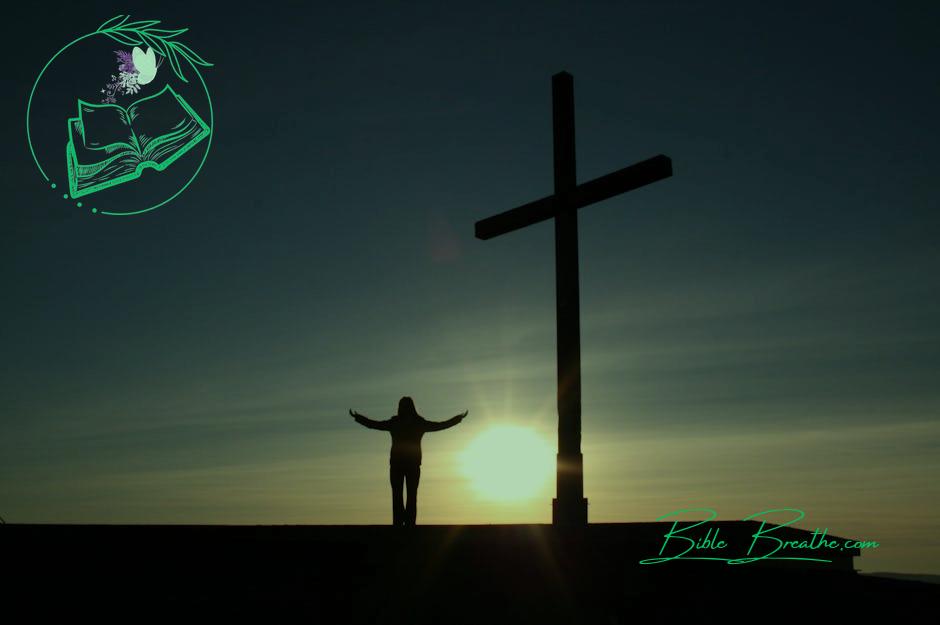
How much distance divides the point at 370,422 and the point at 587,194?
14.7 ft

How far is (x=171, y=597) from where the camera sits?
8.69 meters

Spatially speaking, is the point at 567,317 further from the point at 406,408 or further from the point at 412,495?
the point at 412,495

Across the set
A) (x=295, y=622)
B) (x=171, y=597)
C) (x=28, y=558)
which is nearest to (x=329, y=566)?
(x=295, y=622)

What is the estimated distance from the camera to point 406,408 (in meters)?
13.5

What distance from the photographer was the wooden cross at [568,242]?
12.0 meters

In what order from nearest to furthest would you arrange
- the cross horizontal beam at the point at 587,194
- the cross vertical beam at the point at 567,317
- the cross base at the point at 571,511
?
the cross base at the point at 571,511 < the cross vertical beam at the point at 567,317 < the cross horizontal beam at the point at 587,194

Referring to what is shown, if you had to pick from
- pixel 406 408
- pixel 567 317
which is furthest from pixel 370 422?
pixel 567 317

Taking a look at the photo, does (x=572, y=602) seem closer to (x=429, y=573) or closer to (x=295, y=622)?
(x=429, y=573)

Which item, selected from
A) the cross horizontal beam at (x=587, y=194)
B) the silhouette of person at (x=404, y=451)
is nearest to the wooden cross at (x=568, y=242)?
the cross horizontal beam at (x=587, y=194)

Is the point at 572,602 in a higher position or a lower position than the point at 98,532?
lower

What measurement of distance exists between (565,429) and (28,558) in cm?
642

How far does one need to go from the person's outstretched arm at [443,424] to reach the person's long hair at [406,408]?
260mm

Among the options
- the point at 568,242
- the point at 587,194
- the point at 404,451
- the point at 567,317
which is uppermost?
the point at 587,194

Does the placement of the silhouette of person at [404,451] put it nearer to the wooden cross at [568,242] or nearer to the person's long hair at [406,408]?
the person's long hair at [406,408]
